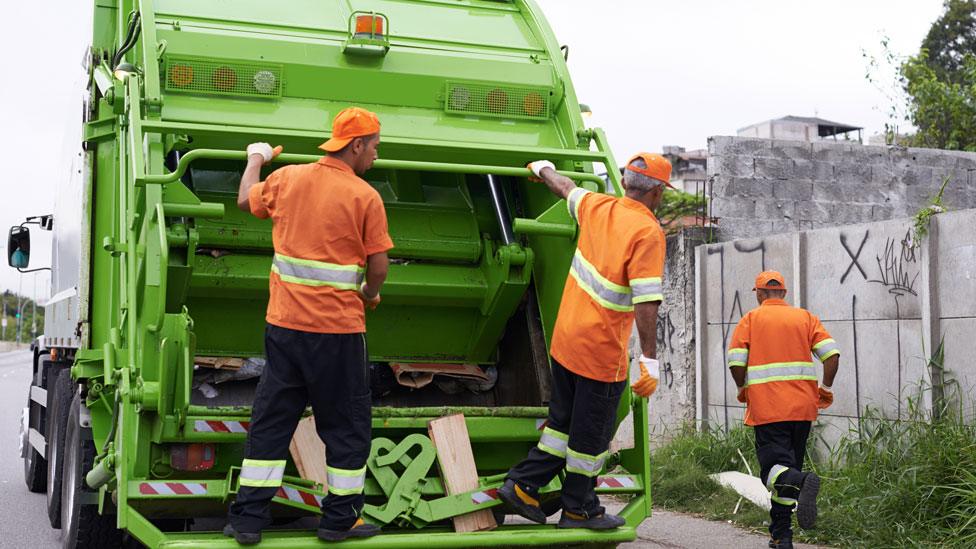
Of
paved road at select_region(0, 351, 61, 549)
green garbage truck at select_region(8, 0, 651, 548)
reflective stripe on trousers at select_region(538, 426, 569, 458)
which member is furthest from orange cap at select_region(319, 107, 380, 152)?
paved road at select_region(0, 351, 61, 549)

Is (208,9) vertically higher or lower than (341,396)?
higher

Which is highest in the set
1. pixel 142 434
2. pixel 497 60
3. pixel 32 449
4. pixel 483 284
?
pixel 497 60

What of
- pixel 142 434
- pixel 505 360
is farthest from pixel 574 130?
pixel 142 434

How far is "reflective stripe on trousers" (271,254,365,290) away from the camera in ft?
14.9

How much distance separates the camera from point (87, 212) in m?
6.12

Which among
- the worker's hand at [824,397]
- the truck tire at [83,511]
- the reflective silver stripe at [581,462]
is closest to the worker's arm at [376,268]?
the reflective silver stripe at [581,462]

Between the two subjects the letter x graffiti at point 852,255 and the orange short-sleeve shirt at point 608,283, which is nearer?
the orange short-sleeve shirt at point 608,283

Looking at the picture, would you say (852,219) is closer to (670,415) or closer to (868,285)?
(670,415)

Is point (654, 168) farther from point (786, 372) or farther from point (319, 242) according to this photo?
point (786, 372)

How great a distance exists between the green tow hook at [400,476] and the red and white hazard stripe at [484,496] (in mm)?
220

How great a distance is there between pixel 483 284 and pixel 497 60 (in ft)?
3.63

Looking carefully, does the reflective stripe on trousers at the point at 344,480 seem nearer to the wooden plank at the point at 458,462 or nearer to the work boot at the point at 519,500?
the wooden plank at the point at 458,462

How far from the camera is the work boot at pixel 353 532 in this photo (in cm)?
455

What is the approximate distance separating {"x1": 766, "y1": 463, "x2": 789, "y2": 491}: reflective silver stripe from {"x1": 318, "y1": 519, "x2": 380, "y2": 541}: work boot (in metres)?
2.36
